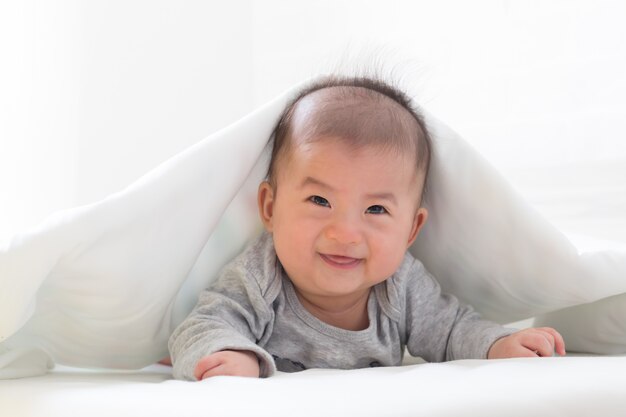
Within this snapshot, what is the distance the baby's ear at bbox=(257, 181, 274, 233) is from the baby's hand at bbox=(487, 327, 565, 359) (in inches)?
13.6

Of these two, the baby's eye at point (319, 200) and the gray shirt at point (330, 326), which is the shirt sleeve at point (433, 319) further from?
the baby's eye at point (319, 200)

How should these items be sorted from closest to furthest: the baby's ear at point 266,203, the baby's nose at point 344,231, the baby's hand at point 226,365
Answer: the baby's hand at point 226,365, the baby's nose at point 344,231, the baby's ear at point 266,203

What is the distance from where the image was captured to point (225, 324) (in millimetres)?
1108

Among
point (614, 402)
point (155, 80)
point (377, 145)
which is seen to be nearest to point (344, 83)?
point (377, 145)

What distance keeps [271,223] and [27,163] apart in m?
1.13

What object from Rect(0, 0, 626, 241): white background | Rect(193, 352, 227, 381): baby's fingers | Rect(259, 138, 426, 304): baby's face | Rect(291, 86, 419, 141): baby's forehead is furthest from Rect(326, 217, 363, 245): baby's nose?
Rect(0, 0, 626, 241): white background

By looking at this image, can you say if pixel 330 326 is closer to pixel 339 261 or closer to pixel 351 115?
pixel 339 261

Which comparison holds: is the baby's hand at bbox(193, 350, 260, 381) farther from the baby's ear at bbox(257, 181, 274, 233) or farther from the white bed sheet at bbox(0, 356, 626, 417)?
the baby's ear at bbox(257, 181, 274, 233)

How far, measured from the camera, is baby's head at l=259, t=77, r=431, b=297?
113cm

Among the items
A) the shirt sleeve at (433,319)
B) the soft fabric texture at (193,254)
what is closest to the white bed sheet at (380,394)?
the soft fabric texture at (193,254)

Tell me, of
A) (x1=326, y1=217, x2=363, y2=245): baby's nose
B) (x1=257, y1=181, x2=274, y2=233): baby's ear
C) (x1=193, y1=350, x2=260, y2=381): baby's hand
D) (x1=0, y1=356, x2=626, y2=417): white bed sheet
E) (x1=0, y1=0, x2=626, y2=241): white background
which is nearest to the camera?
(x1=0, y1=356, x2=626, y2=417): white bed sheet

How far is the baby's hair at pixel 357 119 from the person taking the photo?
3.75 ft

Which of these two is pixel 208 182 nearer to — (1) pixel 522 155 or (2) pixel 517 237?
(2) pixel 517 237

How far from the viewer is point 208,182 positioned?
46.6 inches
